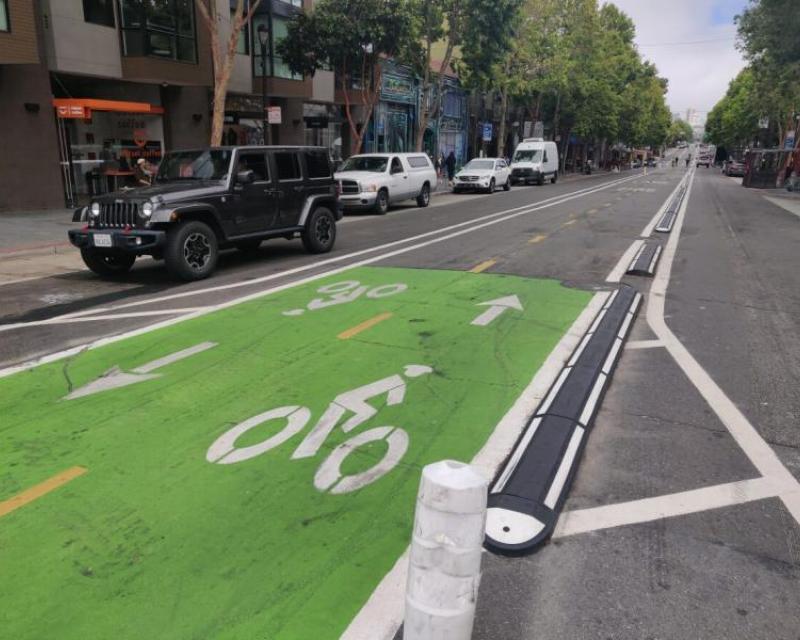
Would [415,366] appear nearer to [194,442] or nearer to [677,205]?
[194,442]

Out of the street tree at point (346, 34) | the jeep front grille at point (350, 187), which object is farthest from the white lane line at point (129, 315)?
the street tree at point (346, 34)

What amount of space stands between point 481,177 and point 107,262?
2361cm

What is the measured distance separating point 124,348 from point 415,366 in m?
2.89

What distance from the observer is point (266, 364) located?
584 centimetres

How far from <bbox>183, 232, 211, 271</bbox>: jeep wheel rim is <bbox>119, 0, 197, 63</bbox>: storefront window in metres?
13.0

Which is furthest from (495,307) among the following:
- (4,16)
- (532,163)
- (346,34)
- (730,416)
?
(532,163)

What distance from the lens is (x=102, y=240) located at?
9219 millimetres

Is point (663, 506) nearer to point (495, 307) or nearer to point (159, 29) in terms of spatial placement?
point (495, 307)

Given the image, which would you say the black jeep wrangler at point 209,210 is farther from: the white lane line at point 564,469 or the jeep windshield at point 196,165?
the white lane line at point 564,469

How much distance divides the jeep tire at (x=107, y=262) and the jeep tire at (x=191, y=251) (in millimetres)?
948

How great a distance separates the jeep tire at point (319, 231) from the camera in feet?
39.3

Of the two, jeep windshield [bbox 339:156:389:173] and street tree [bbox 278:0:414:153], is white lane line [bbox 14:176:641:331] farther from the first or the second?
street tree [bbox 278:0:414:153]

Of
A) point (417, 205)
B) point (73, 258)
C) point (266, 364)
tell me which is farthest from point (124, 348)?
point (417, 205)

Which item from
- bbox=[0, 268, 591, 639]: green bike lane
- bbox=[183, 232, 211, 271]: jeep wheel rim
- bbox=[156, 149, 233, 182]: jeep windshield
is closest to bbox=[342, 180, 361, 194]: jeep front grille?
bbox=[156, 149, 233, 182]: jeep windshield
